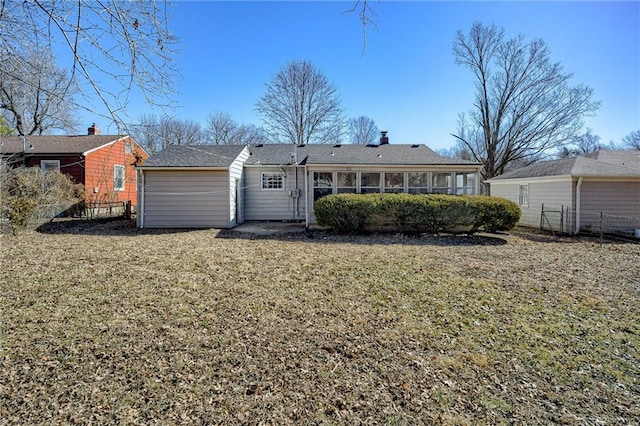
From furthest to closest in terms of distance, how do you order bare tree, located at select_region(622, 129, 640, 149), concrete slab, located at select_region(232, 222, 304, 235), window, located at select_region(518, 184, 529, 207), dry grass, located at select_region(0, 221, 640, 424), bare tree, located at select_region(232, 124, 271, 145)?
1. bare tree, located at select_region(622, 129, 640, 149)
2. bare tree, located at select_region(232, 124, 271, 145)
3. window, located at select_region(518, 184, 529, 207)
4. concrete slab, located at select_region(232, 222, 304, 235)
5. dry grass, located at select_region(0, 221, 640, 424)

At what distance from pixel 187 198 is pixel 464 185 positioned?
11.2m

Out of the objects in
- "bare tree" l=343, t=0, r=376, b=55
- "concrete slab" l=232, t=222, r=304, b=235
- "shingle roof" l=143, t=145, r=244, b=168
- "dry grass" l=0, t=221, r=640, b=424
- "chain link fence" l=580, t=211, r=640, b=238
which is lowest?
"dry grass" l=0, t=221, r=640, b=424

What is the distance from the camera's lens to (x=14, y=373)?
2.71 meters

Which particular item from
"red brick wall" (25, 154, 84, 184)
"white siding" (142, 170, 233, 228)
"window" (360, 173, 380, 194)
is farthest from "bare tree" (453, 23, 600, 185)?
"red brick wall" (25, 154, 84, 184)

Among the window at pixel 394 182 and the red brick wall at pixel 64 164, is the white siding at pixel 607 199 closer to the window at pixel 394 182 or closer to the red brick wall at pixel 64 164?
the window at pixel 394 182

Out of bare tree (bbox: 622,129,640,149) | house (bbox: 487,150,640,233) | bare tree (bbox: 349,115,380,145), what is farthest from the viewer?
bare tree (bbox: 349,115,380,145)

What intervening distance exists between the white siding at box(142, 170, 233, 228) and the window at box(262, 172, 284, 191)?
8.57 ft

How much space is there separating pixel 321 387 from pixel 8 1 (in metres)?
4.58

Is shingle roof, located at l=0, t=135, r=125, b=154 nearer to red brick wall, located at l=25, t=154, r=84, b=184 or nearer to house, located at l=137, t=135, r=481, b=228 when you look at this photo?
red brick wall, located at l=25, t=154, r=84, b=184

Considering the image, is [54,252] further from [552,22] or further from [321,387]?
[552,22]

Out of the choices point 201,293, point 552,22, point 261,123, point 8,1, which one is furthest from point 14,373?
point 261,123

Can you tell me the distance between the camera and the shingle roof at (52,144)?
16047mm

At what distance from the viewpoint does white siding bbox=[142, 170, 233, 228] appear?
39.8 feet

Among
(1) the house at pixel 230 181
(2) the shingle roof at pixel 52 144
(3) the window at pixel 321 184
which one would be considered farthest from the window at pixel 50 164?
(3) the window at pixel 321 184
